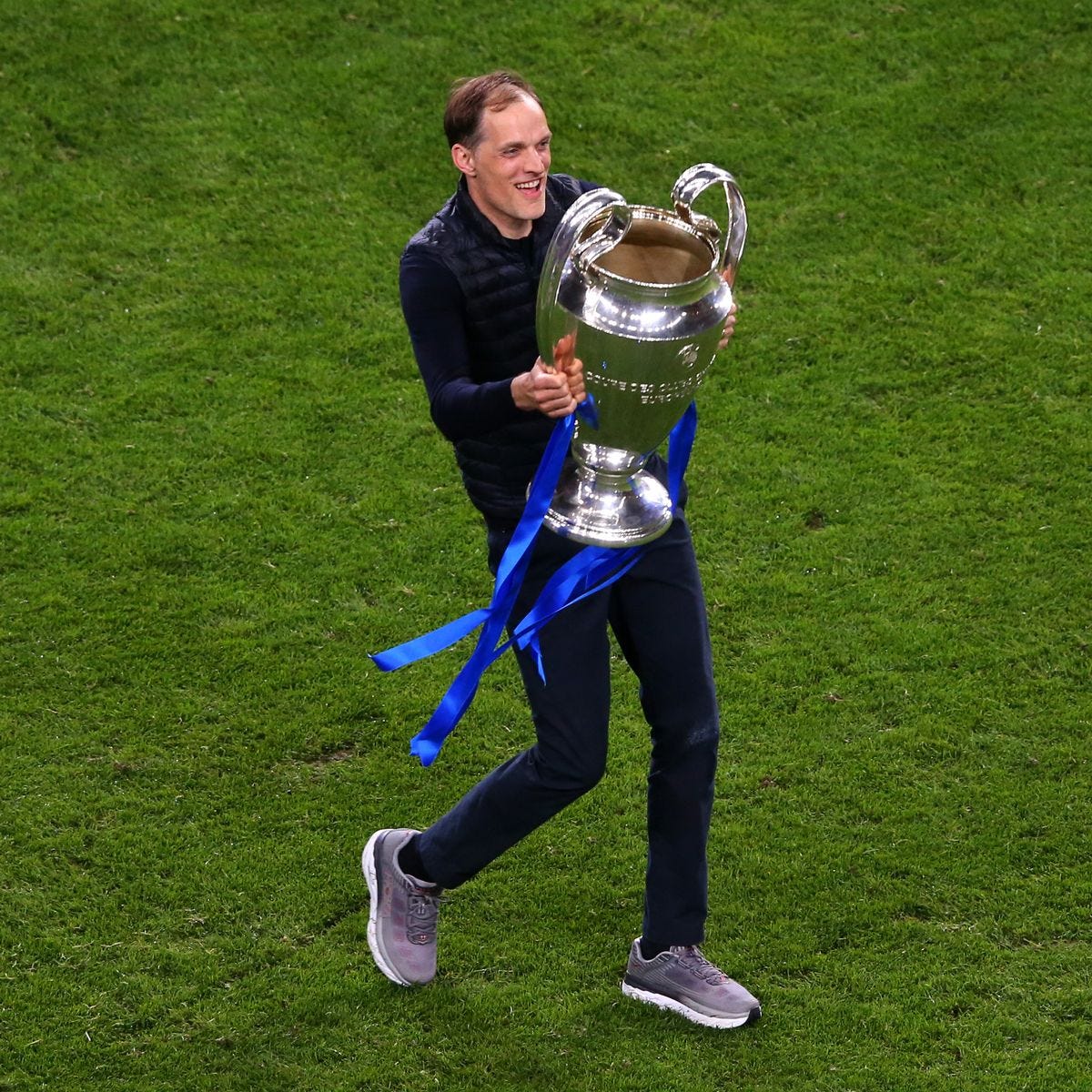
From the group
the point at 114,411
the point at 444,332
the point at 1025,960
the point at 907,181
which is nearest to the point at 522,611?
the point at 444,332

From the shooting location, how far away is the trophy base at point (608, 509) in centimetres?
386

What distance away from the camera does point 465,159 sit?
12.7ft

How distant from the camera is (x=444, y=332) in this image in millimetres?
3803

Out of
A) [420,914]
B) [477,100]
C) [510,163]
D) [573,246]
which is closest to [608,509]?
[573,246]

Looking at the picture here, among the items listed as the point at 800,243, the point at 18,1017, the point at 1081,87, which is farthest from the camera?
the point at 1081,87

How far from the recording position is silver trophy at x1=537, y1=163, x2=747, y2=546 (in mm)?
3578

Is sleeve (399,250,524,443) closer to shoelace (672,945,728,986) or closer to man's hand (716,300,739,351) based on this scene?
man's hand (716,300,739,351)

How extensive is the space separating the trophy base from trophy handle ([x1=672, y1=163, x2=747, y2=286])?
491mm

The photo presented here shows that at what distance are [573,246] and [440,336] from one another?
1.32ft

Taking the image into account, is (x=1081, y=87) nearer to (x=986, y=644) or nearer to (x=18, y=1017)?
(x=986, y=644)

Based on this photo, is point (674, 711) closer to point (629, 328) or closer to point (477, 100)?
point (629, 328)

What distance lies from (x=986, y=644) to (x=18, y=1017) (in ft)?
9.34

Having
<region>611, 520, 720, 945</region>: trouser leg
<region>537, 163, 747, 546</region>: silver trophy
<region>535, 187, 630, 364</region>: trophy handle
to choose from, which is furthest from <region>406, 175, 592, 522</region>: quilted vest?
<region>611, 520, 720, 945</region>: trouser leg

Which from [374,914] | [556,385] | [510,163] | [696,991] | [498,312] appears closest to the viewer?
[556,385]
